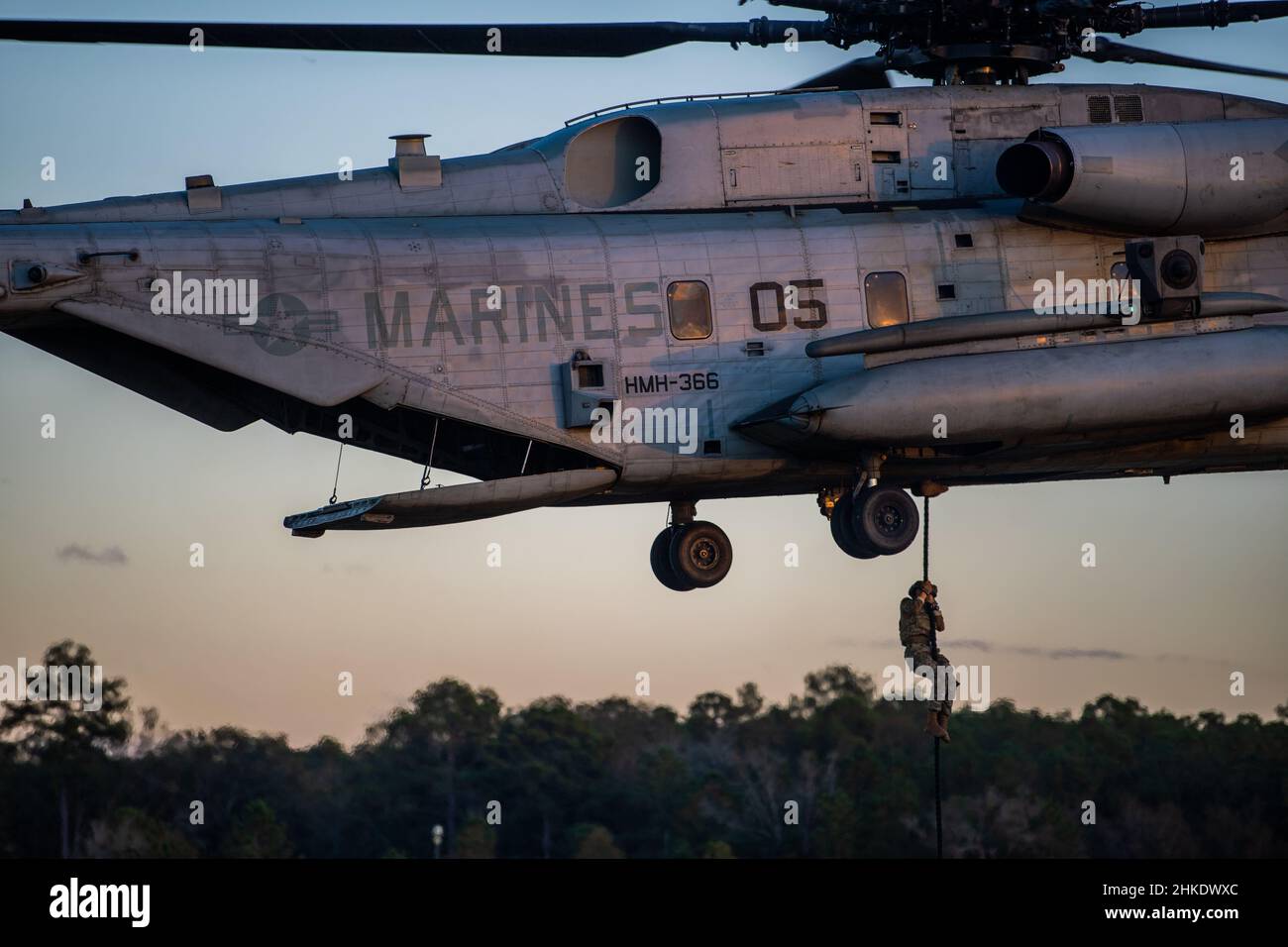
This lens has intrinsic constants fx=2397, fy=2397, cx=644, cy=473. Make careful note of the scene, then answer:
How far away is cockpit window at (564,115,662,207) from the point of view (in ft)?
68.0

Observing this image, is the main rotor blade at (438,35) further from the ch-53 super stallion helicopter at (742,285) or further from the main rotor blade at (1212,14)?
the main rotor blade at (1212,14)

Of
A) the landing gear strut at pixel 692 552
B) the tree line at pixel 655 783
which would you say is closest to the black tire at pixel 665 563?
the landing gear strut at pixel 692 552

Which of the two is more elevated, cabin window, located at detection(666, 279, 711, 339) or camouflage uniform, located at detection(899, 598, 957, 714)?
cabin window, located at detection(666, 279, 711, 339)

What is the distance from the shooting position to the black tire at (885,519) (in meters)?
20.3

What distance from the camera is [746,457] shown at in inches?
796

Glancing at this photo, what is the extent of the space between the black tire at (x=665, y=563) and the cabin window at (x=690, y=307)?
7.21 ft

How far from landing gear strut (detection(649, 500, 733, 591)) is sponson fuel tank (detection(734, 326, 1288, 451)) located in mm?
1542

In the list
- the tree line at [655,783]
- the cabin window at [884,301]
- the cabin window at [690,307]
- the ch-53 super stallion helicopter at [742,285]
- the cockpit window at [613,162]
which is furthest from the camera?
the tree line at [655,783]

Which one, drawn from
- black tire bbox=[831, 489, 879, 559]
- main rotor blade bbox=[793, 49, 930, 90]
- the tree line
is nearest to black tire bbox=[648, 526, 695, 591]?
black tire bbox=[831, 489, 879, 559]

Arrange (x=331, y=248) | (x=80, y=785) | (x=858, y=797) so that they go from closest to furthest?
(x=331, y=248) → (x=80, y=785) → (x=858, y=797)

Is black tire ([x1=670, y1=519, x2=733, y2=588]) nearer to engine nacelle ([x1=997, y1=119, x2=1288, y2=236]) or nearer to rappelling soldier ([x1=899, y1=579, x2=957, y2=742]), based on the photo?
rappelling soldier ([x1=899, y1=579, x2=957, y2=742])
